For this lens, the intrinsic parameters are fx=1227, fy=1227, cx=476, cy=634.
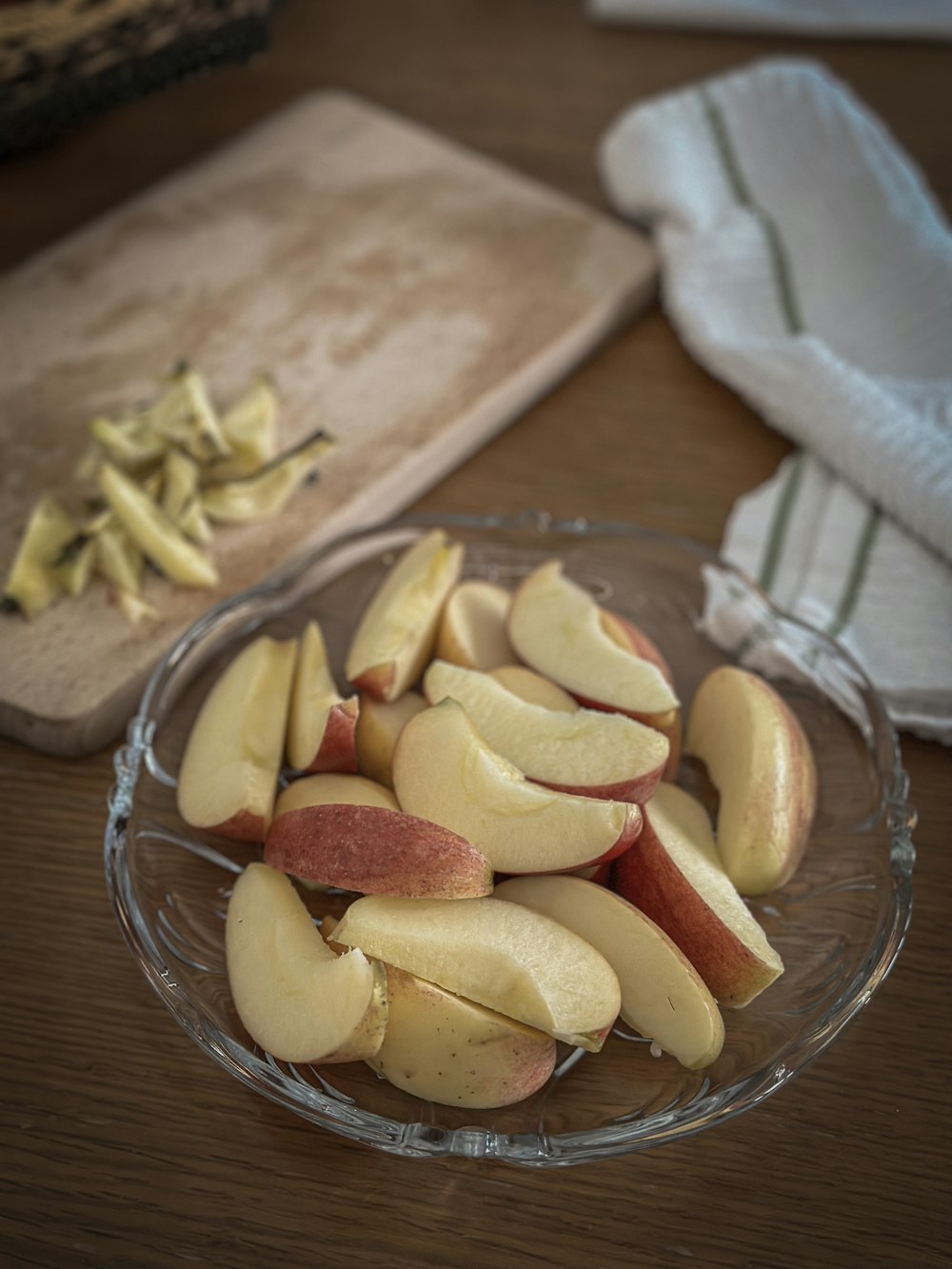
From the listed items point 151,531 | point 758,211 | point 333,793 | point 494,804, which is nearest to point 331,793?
point 333,793

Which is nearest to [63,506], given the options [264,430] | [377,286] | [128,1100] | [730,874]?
[264,430]

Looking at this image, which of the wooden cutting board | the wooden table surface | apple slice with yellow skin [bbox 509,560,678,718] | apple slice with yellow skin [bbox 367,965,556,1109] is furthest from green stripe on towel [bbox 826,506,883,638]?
apple slice with yellow skin [bbox 367,965,556,1109]

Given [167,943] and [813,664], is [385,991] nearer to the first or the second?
[167,943]

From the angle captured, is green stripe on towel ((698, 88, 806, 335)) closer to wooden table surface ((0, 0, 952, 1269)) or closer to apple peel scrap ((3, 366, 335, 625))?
wooden table surface ((0, 0, 952, 1269))

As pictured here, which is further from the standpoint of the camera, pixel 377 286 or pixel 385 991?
pixel 377 286

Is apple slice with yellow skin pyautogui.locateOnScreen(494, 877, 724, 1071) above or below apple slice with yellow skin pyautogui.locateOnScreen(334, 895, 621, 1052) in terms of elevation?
below

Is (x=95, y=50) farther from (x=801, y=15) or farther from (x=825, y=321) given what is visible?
(x=801, y=15)
